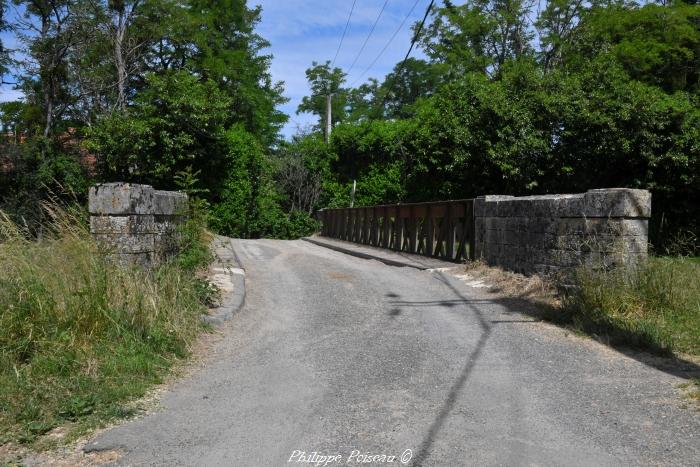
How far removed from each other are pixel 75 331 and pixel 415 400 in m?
3.10

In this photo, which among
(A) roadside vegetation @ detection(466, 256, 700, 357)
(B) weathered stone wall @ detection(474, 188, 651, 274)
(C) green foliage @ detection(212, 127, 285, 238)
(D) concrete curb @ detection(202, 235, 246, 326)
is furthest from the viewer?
(C) green foliage @ detection(212, 127, 285, 238)

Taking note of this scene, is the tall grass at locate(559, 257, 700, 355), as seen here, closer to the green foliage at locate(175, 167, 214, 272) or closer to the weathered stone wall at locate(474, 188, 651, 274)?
the weathered stone wall at locate(474, 188, 651, 274)

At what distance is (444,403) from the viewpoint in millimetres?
4816

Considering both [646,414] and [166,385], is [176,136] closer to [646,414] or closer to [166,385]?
[166,385]

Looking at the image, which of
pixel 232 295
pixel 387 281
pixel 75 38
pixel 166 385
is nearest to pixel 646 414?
pixel 166 385

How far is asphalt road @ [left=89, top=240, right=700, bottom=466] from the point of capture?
3.93 m

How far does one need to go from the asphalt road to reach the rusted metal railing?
18.3ft

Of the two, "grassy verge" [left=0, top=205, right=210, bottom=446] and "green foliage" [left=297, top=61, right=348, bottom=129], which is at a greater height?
"green foliage" [left=297, top=61, right=348, bottom=129]

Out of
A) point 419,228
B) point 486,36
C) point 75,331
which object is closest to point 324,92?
point 486,36

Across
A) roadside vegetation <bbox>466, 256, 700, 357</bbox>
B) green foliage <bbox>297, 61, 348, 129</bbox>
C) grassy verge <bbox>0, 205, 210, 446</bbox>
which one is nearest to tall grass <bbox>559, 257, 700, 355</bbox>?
roadside vegetation <bbox>466, 256, 700, 357</bbox>

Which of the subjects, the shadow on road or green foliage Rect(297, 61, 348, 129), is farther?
green foliage Rect(297, 61, 348, 129)

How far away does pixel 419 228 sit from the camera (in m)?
16.9

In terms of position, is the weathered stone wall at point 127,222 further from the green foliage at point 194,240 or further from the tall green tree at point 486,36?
the tall green tree at point 486,36

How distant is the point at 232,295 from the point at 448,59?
90.7 feet
